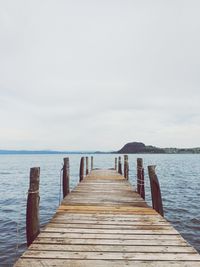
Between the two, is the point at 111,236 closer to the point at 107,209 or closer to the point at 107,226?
the point at 107,226

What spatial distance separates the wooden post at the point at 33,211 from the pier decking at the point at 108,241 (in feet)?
1.08

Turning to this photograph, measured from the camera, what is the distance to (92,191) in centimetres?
1216

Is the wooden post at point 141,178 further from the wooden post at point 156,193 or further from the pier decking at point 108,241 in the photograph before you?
the pier decking at point 108,241

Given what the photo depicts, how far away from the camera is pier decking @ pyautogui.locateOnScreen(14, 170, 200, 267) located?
4.57 m

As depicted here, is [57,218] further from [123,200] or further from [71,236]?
[123,200]

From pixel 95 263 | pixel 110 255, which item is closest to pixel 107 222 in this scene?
pixel 110 255

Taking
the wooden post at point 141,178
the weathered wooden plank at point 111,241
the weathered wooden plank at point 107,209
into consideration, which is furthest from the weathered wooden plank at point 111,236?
the wooden post at point 141,178

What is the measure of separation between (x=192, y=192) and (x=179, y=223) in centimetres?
1197

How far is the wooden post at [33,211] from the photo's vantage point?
6.41m

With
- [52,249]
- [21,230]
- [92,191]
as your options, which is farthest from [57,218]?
[21,230]

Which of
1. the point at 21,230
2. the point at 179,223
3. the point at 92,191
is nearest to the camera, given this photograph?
the point at 92,191

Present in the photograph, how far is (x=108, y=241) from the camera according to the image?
552 cm

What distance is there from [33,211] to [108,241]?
2.06 meters

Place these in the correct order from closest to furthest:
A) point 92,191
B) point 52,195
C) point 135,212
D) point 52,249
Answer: point 52,249, point 135,212, point 92,191, point 52,195
